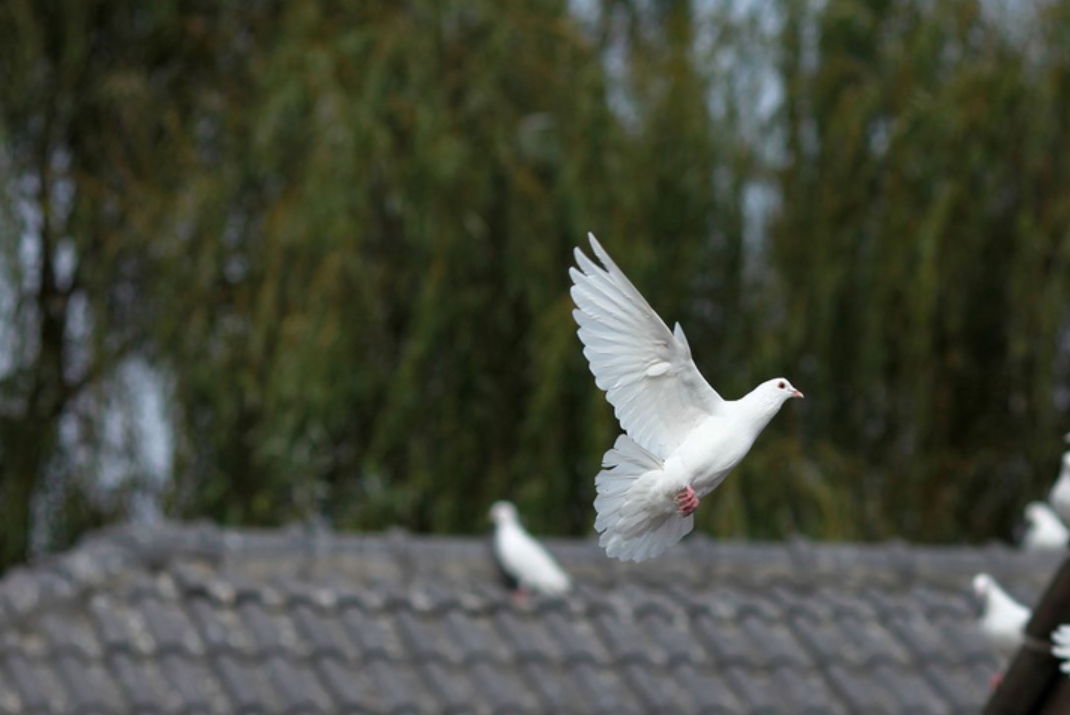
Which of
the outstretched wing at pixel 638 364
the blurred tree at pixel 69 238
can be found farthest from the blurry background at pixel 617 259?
the outstretched wing at pixel 638 364

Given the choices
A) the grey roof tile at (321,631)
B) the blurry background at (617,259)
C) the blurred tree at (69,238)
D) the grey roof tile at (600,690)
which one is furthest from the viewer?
the blurred tree at (69,238)

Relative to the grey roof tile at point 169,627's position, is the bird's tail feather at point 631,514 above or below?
above

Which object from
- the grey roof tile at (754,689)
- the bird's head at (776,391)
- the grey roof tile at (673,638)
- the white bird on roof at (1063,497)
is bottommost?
the grey roof tile at (754,689)

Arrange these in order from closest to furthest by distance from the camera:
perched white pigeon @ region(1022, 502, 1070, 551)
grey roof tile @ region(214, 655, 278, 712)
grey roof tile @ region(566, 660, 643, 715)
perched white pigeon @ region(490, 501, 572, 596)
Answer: grey roof tile @ region(214, 655, 278, 712), grey roof tile @ region(566, 660, 643, 715), perched white pigeon @ region(490, 501, 572, 596), perched white pigeon @ region(1022, 502, 1070, 551)

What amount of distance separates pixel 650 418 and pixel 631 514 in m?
0.11

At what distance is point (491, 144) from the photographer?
8.59m

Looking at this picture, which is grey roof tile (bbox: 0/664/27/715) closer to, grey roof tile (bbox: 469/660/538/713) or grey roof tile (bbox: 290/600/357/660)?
grey roof tile (bbox: 290/600/357/660)

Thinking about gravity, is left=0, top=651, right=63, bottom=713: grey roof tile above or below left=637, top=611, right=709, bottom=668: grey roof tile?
above

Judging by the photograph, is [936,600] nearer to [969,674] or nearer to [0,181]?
[969,674]

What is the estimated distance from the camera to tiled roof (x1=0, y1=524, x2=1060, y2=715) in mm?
5621

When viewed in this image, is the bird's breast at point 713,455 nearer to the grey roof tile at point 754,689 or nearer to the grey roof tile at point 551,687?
the grey roof tile at point 551,687

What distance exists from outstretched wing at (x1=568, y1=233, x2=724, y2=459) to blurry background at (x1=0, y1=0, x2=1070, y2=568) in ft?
21.2

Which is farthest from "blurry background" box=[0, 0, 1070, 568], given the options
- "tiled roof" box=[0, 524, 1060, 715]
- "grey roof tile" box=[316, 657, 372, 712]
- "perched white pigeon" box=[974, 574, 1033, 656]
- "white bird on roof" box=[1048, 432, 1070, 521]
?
"white bird on roof" box=[1048, 432, 1070, 521]

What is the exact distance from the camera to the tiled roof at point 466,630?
5621 millimetres
